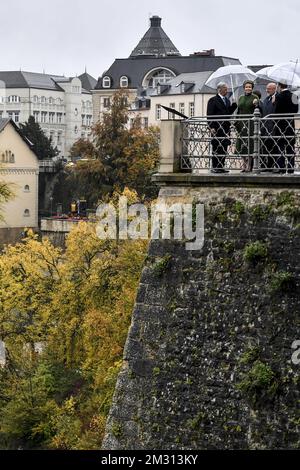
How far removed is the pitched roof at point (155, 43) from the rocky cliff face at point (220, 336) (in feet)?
413

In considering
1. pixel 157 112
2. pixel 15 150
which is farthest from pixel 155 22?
pixel 15 150

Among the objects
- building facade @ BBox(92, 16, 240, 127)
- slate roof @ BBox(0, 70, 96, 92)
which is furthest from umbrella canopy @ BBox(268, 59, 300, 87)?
slate roof @ BBox(0, 70, 96, 92)

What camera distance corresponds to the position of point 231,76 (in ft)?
73.6

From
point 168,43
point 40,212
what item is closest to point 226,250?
point 40,212

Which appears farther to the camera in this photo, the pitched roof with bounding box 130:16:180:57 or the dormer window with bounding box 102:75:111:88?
the pitched roof with bounding box 130:16:180:57

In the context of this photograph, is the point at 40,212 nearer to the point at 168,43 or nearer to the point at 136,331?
the point at 168,43

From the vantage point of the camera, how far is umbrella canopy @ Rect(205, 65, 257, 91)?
72.1ft

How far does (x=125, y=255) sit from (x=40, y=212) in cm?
6079

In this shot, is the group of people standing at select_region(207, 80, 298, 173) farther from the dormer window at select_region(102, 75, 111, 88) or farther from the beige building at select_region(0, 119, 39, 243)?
the dormer window at select_region(102, 75, 111, 88)

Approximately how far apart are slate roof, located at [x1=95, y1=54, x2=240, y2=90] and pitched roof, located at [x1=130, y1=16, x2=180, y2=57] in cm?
1404

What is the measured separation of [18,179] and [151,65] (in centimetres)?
1993

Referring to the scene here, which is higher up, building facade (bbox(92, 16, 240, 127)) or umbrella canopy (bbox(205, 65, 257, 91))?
building facade (bbox(92, 16, 240, 127))

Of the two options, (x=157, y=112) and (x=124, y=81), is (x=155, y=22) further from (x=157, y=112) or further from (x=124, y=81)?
(x=157, y=112)
